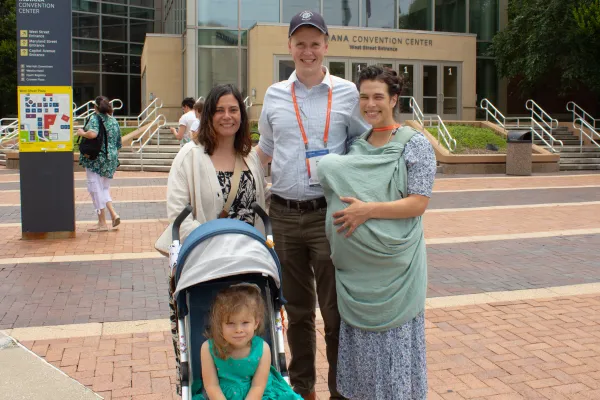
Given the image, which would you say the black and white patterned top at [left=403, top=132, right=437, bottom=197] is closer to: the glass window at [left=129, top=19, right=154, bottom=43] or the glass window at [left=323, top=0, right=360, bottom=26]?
the glass window at [left=323, top=0, right=360, bottom=26]

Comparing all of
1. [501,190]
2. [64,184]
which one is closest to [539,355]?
[64,184]

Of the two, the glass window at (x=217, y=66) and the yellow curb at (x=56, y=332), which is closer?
the yellow curb at (x=56, y=332)

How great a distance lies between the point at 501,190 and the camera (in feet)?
50.5

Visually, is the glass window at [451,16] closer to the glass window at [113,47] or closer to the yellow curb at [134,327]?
the glass window at [113,47]

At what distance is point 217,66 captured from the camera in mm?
28734

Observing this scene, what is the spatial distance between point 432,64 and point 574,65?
684 centimetres

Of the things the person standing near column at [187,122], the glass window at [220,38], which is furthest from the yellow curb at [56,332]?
the glass window at [220,38]

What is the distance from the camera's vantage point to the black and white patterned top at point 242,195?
359 cm

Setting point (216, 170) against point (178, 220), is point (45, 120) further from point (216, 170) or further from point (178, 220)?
point (178, 220)

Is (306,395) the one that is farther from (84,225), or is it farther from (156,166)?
(156,166)

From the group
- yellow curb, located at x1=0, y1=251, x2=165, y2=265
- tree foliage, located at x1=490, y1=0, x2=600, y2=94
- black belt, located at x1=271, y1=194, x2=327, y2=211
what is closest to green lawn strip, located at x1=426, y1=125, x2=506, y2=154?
tree foliage, located at x1=490, y1=0, x2=600, y2=94

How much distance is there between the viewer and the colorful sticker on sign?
9352 mm

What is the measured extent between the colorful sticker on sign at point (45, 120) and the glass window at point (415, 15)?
2299 cm

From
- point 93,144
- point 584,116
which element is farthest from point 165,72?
point 93,144
